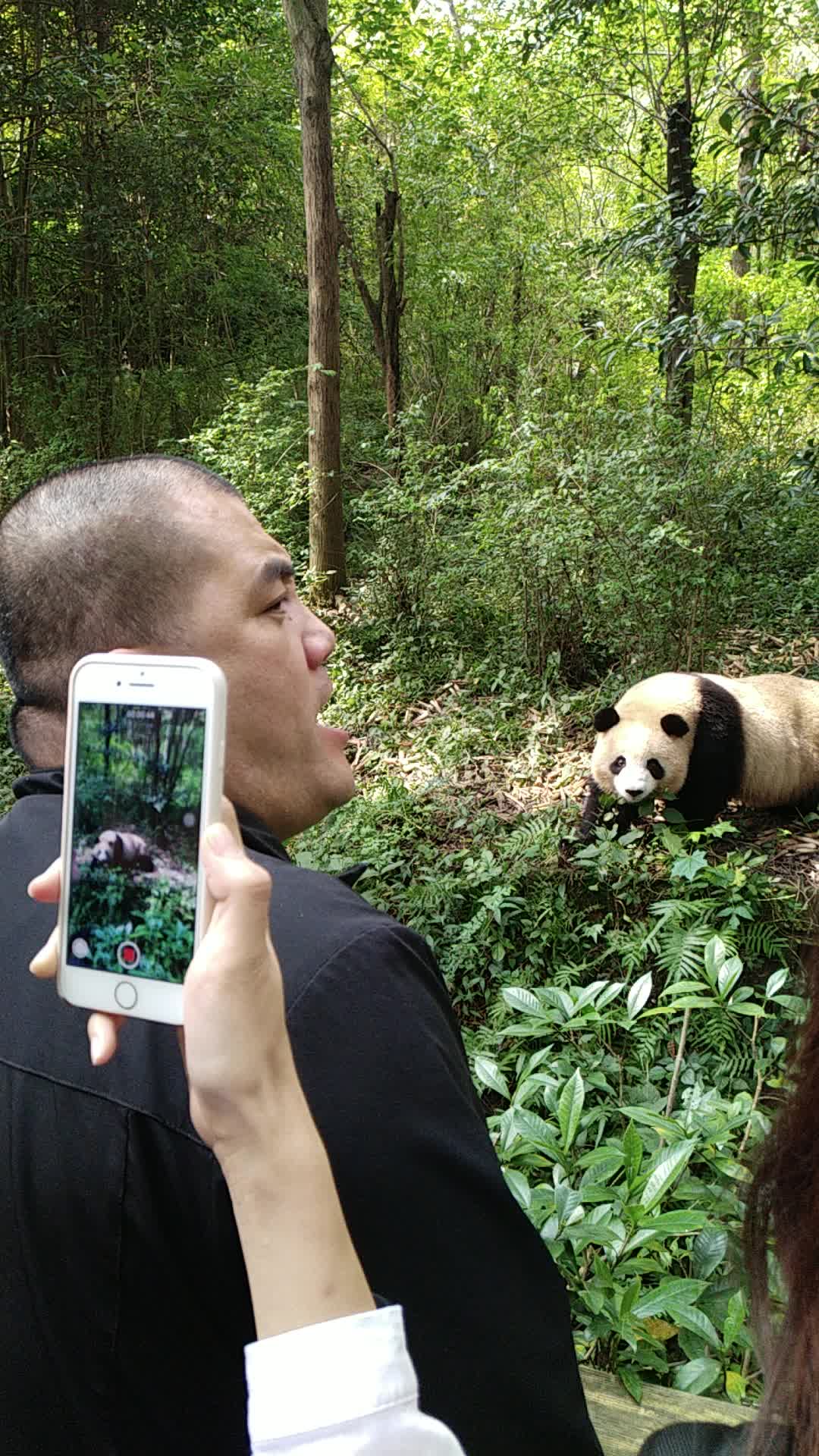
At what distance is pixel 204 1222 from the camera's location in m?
0.96

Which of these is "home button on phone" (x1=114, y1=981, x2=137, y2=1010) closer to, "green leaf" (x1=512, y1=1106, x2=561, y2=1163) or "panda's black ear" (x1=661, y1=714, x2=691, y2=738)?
"green leaf" (x1=512, y1=1106, x2=561, y2=1163)

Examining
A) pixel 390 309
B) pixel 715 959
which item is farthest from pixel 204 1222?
pixel 390 309

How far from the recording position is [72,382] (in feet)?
37.0

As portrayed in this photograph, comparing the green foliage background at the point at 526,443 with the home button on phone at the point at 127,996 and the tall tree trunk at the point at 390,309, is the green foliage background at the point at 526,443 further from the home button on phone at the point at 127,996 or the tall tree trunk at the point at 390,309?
the home button on phone at the point at 127,996

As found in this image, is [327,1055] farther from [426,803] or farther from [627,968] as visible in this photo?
[426,803]

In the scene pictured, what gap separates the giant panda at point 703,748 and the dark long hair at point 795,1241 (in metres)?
3.55

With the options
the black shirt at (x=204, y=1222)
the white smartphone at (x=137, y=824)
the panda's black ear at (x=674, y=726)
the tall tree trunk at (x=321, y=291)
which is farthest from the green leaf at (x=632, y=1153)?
the tall tree trunk at (x=321, y=291)

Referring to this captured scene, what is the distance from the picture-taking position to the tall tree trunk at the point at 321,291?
7.41m

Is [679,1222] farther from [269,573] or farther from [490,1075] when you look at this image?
[269,573]

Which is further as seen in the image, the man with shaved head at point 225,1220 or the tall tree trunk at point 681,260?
the tall tree trunk at point 681,260

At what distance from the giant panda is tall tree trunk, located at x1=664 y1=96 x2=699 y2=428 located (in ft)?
5.27

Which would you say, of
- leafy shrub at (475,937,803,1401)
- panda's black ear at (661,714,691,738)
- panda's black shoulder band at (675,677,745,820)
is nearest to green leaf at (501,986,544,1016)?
leafy shrub at (475,937,803,1401)

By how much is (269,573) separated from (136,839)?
704 millimetres

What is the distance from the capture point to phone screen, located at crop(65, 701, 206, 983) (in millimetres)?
860
